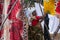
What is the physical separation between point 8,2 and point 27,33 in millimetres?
304

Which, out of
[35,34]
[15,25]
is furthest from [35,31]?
[15,25]

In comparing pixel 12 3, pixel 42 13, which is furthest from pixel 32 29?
pixel 12 3

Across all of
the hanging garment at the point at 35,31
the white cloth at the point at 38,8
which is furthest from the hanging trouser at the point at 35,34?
the white cloth at the point at 38,8

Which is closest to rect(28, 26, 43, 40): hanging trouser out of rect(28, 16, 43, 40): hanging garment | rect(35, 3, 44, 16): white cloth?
rect(28, 16, 43, 40): hanging garment

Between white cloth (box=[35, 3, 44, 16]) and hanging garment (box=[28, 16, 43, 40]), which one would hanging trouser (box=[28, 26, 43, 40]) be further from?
white cloth (box=[35, 3, 44, 16])

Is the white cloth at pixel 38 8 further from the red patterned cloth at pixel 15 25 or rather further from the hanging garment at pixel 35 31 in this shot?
the red patterned cloth at pixel 15 25

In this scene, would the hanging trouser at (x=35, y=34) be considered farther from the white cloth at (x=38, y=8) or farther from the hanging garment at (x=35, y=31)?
the white cloth at (x=38, y=8)

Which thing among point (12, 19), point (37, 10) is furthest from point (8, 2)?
point (37, 10)

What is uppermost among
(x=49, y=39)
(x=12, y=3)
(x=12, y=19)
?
(x=12, y=3)

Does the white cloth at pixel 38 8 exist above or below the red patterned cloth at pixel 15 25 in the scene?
above

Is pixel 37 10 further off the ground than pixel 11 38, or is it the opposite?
pixel 37 10

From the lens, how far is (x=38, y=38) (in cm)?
117

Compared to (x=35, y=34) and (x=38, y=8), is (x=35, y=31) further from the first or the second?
(x=38, y=8)

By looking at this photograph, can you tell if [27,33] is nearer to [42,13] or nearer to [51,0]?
[42,13]
